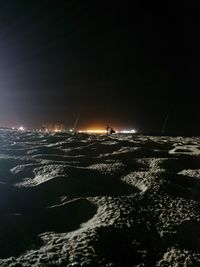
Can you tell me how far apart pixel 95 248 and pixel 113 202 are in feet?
2.16

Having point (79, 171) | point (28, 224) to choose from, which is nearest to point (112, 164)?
point (79, 171)

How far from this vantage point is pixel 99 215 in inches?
87.1

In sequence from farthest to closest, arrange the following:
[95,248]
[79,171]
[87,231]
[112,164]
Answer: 1. [112,164]
2. [79,171]
3. [87,231]
4. [95,248]

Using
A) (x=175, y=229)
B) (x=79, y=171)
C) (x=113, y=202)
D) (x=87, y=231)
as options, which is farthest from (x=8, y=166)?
(x=175, y=229)

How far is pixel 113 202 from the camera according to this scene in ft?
7.93

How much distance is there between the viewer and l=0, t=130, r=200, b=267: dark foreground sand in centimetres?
Answer: 173

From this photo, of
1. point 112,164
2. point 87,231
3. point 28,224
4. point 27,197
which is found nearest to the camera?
point 87,231

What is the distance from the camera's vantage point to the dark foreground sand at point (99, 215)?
1.73 metres

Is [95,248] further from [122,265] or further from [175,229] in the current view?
[175,229]

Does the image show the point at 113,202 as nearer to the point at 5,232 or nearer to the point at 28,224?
the point at 28,224

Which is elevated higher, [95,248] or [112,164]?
[112,164]

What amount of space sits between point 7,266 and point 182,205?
1.21 meters

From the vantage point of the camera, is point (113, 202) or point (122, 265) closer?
point (122, 265)

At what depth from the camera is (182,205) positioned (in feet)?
7.73
